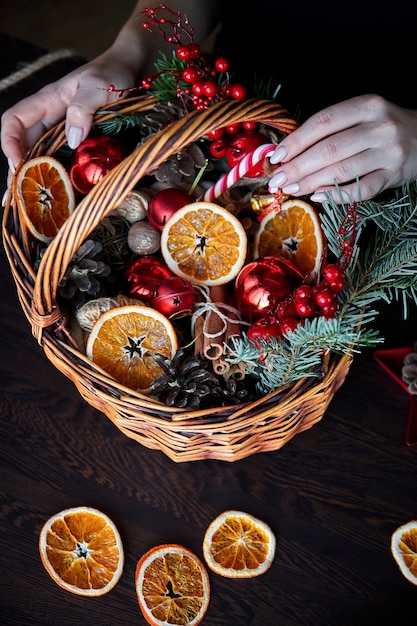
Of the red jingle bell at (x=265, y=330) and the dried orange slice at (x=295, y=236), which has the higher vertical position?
the dried orange slice at (x=295, y=236)

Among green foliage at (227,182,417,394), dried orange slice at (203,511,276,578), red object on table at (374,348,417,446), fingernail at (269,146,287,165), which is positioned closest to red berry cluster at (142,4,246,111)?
fingernail at (269,146,287,165)

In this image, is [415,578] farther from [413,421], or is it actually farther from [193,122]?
[193,122]

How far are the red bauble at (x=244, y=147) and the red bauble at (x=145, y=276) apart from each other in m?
0.20

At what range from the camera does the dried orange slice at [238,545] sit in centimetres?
85

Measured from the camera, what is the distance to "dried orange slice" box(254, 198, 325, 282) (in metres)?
0.90

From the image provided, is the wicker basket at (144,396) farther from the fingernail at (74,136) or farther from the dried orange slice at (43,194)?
the fingernail at (74,136)

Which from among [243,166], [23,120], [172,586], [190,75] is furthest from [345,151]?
[172,586]

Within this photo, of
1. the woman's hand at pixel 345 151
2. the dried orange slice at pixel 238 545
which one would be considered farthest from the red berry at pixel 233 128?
the dried orange slice at pixel 238 545

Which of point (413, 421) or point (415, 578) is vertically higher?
point (413, 421)

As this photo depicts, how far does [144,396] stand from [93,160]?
1.29ft

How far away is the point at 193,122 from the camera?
29.6 inches

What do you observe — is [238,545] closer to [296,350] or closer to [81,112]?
[296,350]

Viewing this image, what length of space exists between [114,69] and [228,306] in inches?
17.7

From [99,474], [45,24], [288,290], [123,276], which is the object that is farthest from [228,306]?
[45,24]
